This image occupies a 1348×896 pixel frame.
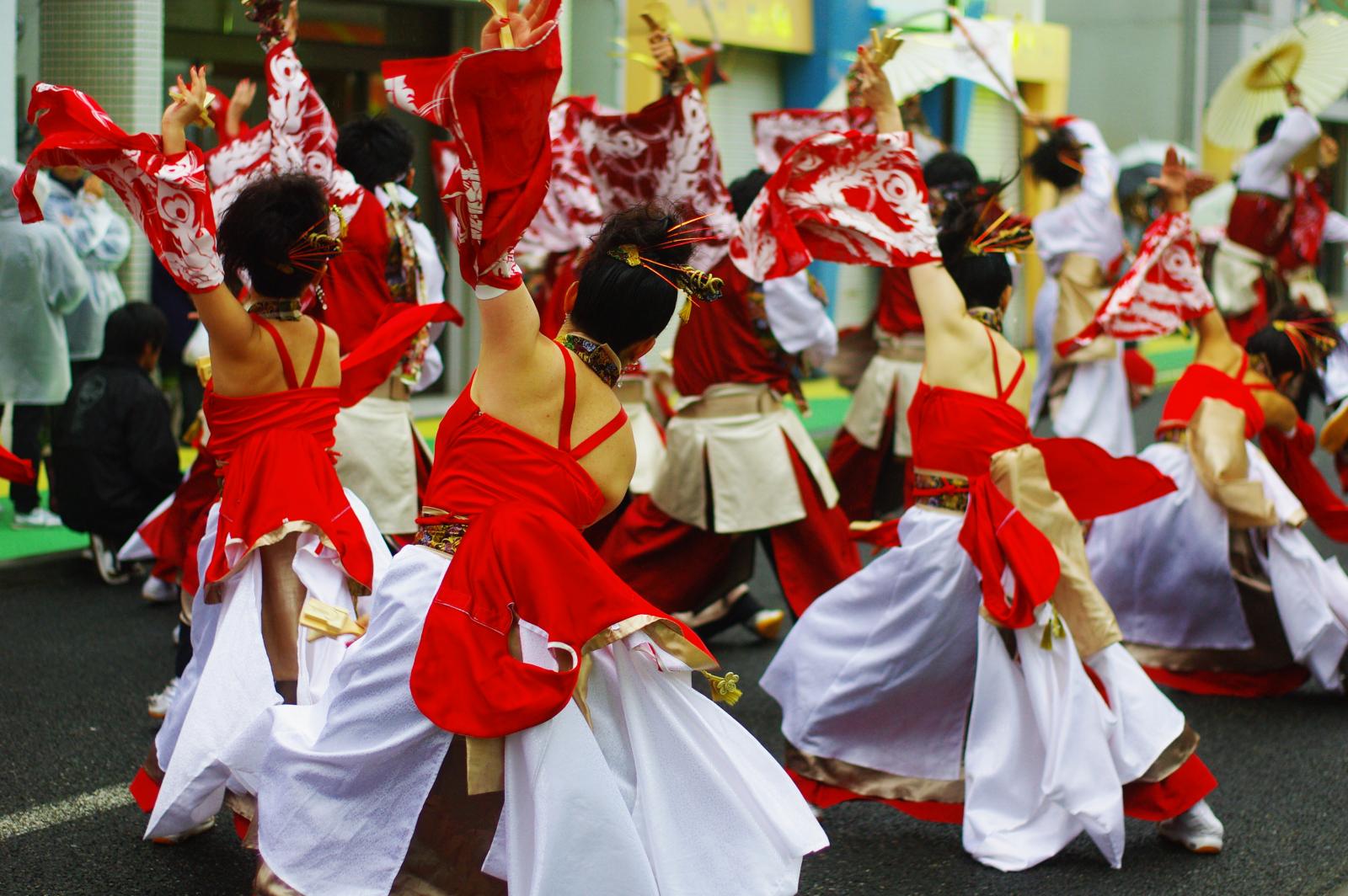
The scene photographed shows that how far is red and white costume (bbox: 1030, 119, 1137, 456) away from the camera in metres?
8.25

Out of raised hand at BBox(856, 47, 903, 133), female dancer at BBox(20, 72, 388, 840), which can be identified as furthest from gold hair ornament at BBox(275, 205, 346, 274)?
raised hand at BBox(856, 47, 903, 133)

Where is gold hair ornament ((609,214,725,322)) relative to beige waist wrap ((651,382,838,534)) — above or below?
above

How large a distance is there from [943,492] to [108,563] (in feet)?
13.6

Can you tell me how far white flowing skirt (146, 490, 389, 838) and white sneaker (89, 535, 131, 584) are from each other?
313 cm

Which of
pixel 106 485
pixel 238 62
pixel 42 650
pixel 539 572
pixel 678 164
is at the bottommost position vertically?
pixel 42 650

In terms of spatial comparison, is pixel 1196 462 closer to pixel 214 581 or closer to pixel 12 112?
pixel 214 581

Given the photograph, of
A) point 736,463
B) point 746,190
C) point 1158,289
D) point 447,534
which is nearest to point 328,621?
point 447,534

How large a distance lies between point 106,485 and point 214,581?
3176mm

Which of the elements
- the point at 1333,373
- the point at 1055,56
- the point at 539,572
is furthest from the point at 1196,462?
the point at 1055,56

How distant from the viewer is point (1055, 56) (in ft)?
60.1

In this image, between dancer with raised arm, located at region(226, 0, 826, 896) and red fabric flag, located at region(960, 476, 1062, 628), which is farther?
red fabric flag, located at region(960, 476, 1062, 628)

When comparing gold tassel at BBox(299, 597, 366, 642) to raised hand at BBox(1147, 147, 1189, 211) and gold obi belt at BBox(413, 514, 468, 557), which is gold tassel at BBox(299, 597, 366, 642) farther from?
raised hand at BBox(1147, 147, 1189, 211)

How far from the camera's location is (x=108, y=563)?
7.26 m

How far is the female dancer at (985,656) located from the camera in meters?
4.30
